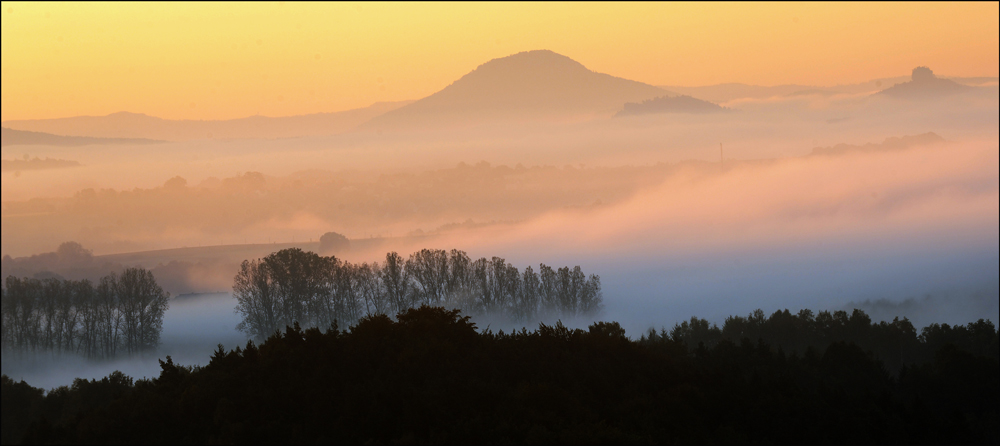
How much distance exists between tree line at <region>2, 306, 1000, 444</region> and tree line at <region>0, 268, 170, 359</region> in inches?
207

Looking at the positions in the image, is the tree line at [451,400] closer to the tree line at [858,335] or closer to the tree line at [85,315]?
the tree line at [85,315]

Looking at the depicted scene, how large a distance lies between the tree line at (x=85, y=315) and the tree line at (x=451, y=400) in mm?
5254

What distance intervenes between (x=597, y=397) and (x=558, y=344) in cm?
790

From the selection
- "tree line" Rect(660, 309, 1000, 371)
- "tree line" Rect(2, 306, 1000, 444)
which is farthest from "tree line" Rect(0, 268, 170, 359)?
"tree line" Rect(660, 309, 1000, 371)

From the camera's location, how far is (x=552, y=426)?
46.3 meters

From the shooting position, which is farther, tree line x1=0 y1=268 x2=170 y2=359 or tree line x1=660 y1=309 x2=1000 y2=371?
tree line x1=660 y1=309 x2=1000 y2=371

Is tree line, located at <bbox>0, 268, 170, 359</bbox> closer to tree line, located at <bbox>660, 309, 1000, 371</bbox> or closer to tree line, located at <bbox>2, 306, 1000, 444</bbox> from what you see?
tree line, located at <bbox>2, 306, 1000, 444</bbox>

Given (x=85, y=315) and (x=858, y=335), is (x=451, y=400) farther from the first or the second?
(x=858, y=335)

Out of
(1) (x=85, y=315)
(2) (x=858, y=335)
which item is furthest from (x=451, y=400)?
(2) (x=858, y=335)

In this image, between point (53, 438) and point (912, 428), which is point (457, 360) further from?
point (912, 428)

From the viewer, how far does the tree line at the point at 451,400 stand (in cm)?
4347

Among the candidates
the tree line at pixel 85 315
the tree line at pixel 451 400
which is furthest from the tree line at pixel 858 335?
the tree line at pixel 85 315

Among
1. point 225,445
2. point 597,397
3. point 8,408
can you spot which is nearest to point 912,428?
point 597,397

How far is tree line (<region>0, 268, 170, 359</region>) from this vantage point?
49.2 m
